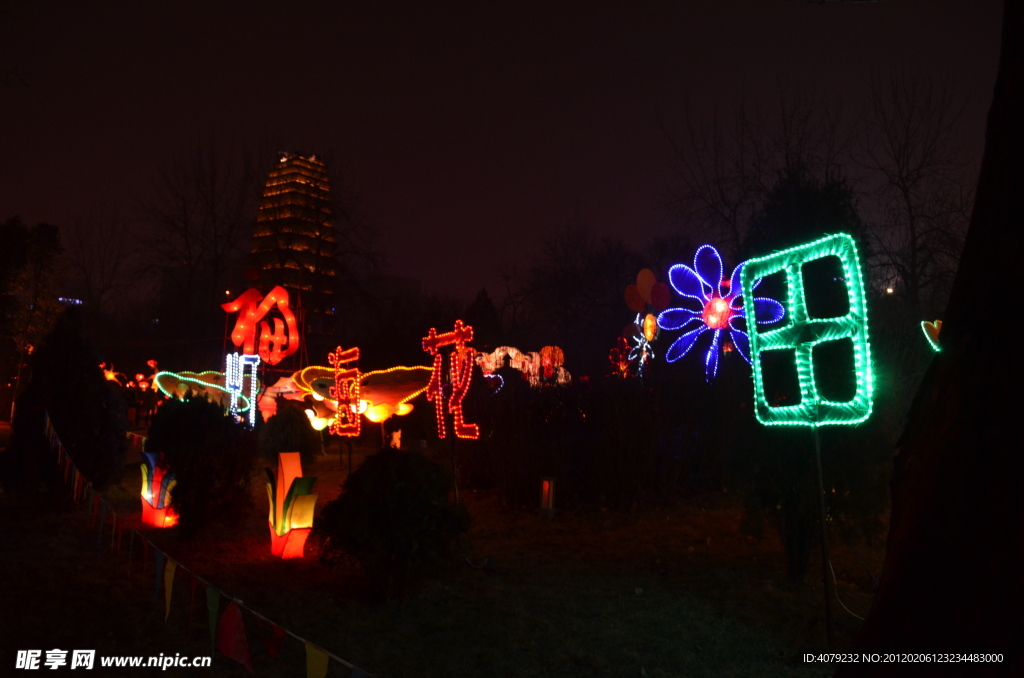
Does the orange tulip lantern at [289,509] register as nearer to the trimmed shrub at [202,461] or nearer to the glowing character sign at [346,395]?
the trimmed shrub at [202,461]

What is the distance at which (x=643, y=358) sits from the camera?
12352 mm

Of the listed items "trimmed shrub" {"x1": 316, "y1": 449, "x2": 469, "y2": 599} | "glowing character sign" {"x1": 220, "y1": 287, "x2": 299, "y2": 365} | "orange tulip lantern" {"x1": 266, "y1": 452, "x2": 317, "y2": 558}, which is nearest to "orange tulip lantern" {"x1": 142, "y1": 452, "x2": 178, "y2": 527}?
"orange tulip lantern" {"x1": 266, "y1": 452, "x2": 317, "y2": 558}

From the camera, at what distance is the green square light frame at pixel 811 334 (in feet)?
14.4

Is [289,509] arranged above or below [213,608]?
above

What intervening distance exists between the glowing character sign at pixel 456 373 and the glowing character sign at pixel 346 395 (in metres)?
2.18

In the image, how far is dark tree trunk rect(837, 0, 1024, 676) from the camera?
199cm

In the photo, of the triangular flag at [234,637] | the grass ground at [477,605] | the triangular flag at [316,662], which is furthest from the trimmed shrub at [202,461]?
the triangular flag at [316,662]

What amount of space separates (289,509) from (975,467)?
625 centimetres

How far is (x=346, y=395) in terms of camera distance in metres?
12.5

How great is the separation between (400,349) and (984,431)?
30098mm

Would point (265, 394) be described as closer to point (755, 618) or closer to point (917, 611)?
point (755, 618)

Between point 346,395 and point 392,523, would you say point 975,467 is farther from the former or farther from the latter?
point 346,395

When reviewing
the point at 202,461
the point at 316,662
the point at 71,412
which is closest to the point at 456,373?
the point at 202,461

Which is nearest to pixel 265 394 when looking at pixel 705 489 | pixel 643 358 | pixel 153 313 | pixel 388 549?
pixel 643 358
